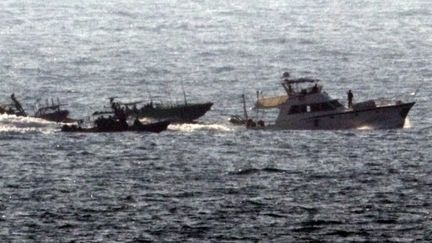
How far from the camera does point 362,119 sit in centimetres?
14550

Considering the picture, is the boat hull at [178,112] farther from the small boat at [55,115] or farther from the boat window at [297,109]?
the boat window at [297,109]

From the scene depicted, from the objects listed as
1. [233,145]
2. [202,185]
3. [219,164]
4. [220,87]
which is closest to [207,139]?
[233,145]

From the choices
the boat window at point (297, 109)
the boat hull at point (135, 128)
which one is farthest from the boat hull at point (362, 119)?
the boat hull at point (135, 128)

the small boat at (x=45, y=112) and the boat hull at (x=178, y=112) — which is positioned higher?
the small boat at (x=45, y=112)

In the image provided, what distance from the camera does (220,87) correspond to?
611ft

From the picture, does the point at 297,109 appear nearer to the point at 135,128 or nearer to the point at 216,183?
the point at 135,128

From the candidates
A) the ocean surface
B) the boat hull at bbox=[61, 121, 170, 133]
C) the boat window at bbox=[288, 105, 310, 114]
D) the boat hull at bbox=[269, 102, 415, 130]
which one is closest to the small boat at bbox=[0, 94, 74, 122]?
the ocean surface

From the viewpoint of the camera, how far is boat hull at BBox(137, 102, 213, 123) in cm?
15088

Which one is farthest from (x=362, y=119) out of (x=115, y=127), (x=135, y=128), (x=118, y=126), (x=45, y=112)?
(x=45, y=112)

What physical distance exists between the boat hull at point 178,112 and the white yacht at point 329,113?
729 centimetres

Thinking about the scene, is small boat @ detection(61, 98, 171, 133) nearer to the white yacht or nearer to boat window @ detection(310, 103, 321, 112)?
the white yacht

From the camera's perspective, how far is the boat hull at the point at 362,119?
477 ft

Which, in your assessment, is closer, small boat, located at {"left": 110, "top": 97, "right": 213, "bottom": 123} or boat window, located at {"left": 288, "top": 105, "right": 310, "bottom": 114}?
boat window, located at {"left": 288, "top": 105, "right": 310, "bottom": 114}

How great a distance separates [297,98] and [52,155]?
2423cm
